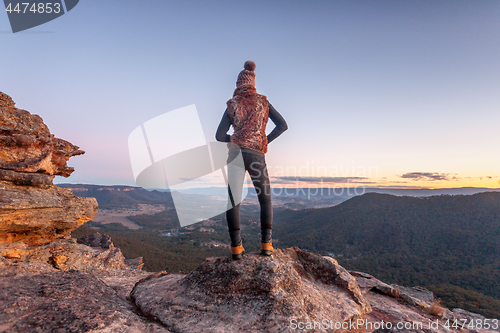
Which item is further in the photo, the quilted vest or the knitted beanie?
the knitted beanie

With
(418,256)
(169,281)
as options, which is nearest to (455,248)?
(418,256)

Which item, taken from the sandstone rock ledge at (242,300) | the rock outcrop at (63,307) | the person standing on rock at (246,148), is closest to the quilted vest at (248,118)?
the person standing on rock at (246,148)

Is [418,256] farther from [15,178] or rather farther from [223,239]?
[15,178]

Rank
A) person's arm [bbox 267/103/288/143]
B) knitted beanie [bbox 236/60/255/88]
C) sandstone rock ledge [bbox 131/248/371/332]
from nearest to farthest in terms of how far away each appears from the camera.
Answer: sandstone rock ledge [bbox 131/248/371/332] < knitted beanie [bbox 236/60/255/88] < person's arm [bbox 267/103/288/143]

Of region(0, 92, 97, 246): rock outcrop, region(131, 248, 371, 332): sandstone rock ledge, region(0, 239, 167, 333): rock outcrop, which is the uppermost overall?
region(0, 92, 97, 246): rock outcrop

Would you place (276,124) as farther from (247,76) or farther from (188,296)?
(188,296)

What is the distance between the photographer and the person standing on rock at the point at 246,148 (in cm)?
400

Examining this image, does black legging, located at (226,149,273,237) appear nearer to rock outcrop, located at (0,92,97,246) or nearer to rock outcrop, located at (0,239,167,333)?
rock outcrop, located at (0,239,167,333)

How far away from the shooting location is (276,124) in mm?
4543

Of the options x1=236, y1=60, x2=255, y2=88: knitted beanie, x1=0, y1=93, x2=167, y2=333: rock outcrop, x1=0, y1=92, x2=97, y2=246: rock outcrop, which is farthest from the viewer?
x1=0, y1=92, x2=97, y2=246: rock outcrop

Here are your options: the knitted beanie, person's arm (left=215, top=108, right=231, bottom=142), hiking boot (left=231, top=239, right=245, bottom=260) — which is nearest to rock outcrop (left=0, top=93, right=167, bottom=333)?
hiking boot (left=231, top=239, right=245, bottom=260)

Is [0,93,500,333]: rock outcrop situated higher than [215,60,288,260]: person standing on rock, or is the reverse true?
[215,60,288,260]: person standing on rock

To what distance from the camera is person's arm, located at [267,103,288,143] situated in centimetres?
445

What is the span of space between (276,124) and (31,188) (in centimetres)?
816
